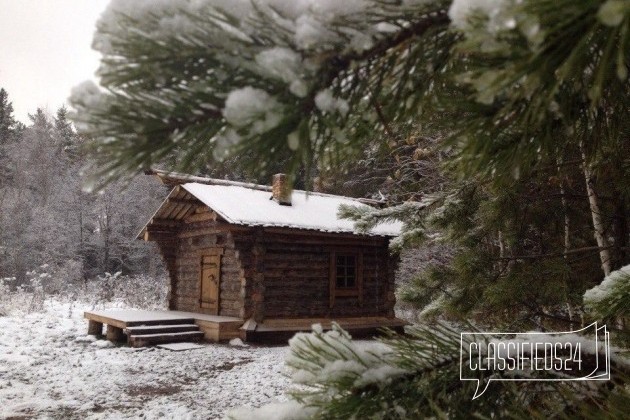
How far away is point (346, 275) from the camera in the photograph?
15.1m

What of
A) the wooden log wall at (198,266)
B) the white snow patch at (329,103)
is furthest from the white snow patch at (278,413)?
the wooden log wall at (198,266)

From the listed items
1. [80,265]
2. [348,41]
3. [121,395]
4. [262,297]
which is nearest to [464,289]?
[348,41]

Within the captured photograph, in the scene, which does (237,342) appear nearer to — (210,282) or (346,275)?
(210,282)

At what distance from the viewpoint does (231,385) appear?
8227 millimetres

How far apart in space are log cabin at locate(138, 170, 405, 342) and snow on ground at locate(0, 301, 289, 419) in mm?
1998

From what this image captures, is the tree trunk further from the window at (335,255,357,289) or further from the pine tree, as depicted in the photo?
the pine tree

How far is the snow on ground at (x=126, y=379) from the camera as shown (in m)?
6.94

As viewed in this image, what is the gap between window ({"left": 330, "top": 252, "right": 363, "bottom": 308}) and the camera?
14.7m

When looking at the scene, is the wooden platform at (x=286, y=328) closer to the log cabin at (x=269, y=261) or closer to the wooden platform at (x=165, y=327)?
the log cabin at (x=269, y=261)

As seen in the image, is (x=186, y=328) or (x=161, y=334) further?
(x=186, y=328)

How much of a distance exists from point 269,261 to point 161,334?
11.5 feet

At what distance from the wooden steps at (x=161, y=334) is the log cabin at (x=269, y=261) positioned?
1300mm

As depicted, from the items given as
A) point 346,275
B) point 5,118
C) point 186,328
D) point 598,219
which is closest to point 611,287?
point 598,219

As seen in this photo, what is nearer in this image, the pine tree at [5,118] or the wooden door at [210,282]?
the wooden door at [210,282]
